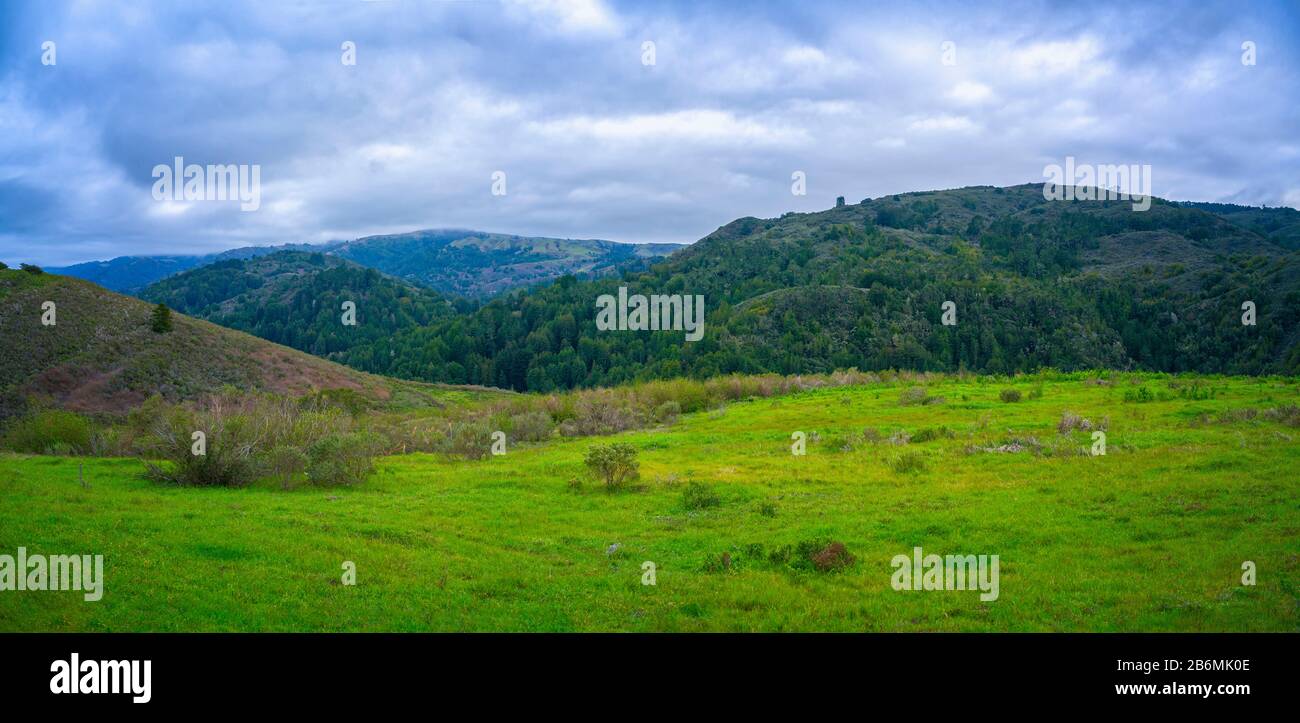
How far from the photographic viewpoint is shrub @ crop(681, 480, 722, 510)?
20.7m

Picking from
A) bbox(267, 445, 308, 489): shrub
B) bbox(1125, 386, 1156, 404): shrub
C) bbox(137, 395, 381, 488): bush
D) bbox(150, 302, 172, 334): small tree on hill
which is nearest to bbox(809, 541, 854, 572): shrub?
bbox(137, 395, 381, 488): bush

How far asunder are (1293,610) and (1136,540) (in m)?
4.35

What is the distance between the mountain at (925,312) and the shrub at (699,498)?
237 ft

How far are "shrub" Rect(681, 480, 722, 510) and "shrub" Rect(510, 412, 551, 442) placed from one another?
2221 cm

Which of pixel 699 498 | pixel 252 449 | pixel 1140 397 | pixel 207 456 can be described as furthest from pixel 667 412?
pixel 207 456

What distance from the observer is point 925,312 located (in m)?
110

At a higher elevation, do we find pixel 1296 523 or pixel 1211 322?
pixel 1211 322

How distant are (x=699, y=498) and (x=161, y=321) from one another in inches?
2784

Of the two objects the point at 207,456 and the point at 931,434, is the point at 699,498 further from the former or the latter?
the point at 207,456

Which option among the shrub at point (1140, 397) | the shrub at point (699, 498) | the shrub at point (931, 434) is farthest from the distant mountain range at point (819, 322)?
the shrub at point (931, 434)

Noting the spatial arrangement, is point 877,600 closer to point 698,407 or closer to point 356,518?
point 356,518

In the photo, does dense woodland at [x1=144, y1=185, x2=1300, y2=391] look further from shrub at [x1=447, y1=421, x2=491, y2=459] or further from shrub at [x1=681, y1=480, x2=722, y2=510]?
shrub at [x1=681, y1=480, x2=722, y2=510]

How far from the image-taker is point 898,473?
23.9m
